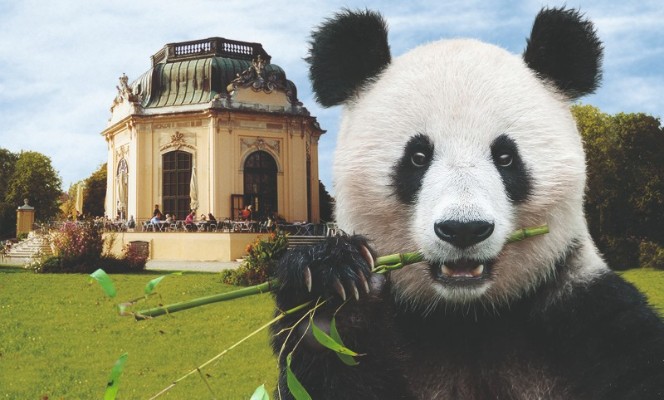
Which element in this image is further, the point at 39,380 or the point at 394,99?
Answer: the point at 39,380

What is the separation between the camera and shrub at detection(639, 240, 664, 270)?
57.3 feet

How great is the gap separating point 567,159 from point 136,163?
30956 millimetres

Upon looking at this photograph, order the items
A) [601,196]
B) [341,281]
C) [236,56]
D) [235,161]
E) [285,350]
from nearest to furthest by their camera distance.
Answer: [341,281], [285,350], [601,196], [235,161], [236,56]

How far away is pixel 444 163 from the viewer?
2.19 metres

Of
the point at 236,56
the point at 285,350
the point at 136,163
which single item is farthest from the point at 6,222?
the point at 285,350

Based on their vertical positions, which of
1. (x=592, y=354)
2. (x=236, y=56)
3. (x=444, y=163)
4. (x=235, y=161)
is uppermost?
(x=236, y=56)

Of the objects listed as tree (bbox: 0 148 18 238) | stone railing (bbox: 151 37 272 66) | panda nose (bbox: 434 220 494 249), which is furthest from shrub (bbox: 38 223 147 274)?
tree (bbox: 0 148 18 238)

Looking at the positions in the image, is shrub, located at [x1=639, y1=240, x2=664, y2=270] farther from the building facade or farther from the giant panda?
the building facade

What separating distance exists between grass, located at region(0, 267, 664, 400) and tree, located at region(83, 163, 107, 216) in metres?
29.0

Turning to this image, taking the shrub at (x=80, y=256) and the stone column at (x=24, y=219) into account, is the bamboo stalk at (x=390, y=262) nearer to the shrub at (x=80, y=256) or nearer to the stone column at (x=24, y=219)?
the shrub at (x=80, y=256)

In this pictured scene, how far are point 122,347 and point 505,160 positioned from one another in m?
7.86

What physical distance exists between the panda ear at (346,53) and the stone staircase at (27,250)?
2529 cm

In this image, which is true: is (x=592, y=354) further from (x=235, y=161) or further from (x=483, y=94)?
(x=235, y=161)

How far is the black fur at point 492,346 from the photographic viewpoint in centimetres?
221
